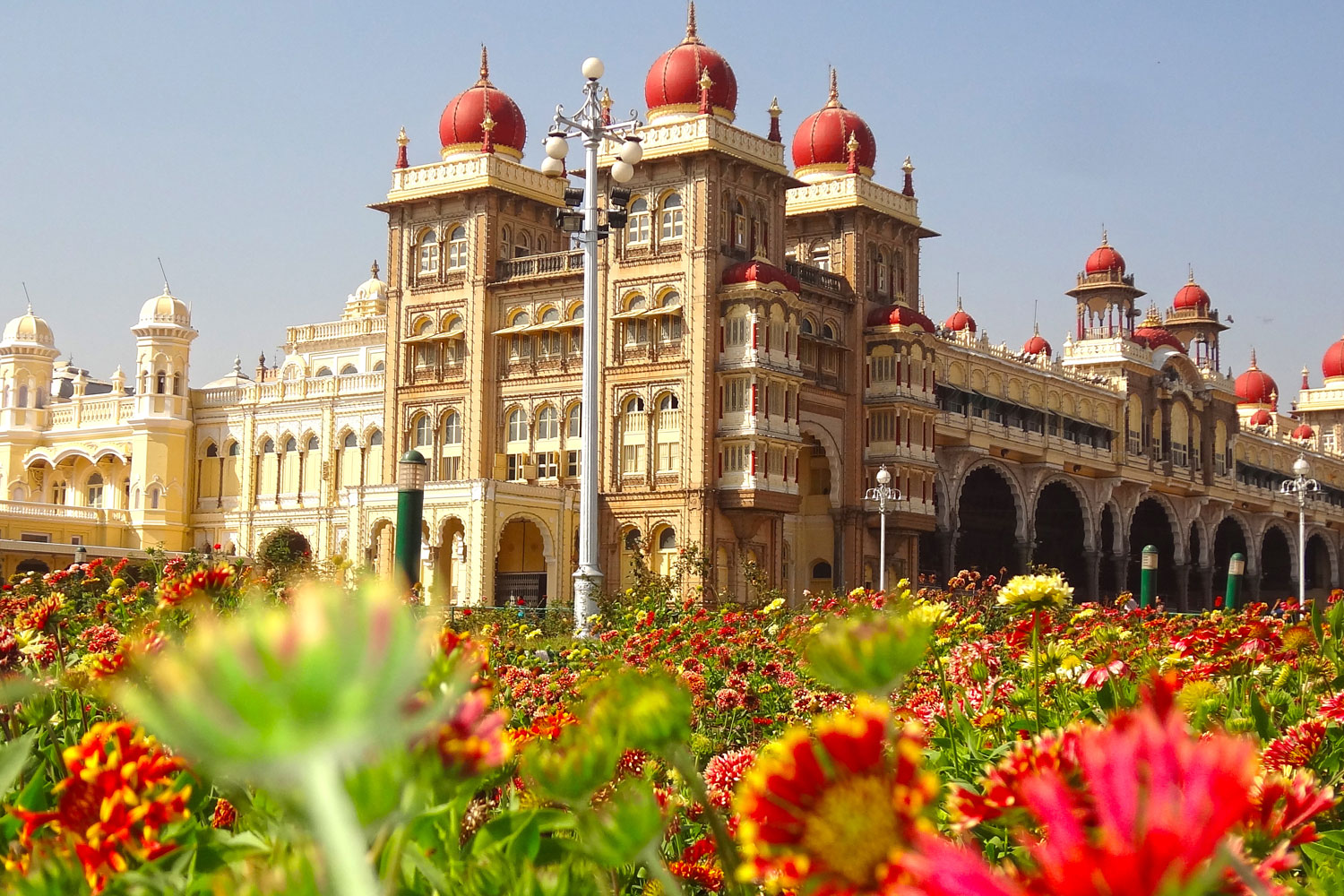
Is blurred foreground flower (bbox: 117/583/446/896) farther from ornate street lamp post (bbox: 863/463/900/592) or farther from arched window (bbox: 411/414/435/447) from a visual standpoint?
arched window (bbox: 411/414/435/447)

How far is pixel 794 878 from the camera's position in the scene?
1304 millimetres

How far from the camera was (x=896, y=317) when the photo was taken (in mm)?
40188

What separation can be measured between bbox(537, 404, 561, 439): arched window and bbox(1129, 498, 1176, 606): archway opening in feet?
88.5

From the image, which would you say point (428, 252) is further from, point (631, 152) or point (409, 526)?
point (409, 526)

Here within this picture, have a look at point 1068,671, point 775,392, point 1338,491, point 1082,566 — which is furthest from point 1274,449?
point 1068,671

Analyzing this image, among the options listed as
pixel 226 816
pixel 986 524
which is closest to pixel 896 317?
pixel 986 524

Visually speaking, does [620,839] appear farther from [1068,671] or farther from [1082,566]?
[1082,566]

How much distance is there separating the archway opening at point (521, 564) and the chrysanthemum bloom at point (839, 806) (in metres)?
36.5

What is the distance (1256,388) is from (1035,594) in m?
82.5

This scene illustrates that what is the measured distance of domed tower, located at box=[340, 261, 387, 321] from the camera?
5309 cm

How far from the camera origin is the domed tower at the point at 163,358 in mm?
47188

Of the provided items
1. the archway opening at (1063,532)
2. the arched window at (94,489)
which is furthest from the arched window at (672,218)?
the arched window at (94,489)

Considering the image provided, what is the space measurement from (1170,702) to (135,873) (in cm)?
114

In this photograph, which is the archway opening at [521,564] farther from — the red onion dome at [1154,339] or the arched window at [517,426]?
the red onion dome at [1154,339]
